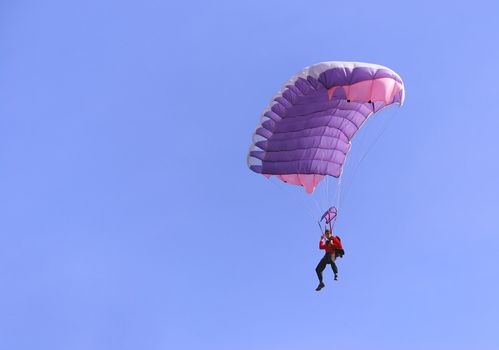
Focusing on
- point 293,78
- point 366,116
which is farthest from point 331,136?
point 293,78

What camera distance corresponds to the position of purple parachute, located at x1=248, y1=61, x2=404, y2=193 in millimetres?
22453

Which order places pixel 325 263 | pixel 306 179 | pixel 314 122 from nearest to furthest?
1. pixel 325 263
2. pixel 314 122
3. pixel 306 179

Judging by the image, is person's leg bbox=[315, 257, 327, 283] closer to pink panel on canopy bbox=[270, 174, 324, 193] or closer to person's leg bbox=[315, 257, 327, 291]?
person's leg bbox=[315, 257, 327, 291]

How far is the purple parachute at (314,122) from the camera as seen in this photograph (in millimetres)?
22453

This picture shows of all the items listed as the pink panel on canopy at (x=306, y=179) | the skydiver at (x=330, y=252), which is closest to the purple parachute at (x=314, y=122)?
the pink panel on canopy at (x=306, y=179)

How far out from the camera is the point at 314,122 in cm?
2488

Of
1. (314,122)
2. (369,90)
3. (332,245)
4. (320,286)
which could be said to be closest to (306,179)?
(314,122)

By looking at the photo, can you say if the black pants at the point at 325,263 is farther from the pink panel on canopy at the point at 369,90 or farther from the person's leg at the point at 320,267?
the pink panel on canopy at the point at 369,90

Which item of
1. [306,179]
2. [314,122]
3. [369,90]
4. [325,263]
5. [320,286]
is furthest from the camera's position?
[306,179]

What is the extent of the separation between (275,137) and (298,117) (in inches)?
40.5

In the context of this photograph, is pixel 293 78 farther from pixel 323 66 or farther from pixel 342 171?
pixel 342 171

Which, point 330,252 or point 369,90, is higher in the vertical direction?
point 369,90

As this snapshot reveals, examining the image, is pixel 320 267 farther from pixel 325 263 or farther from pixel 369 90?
pixel 369 90

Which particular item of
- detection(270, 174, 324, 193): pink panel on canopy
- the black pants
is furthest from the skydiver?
detection(270, 174, 324, 193): pink panel on canopy
